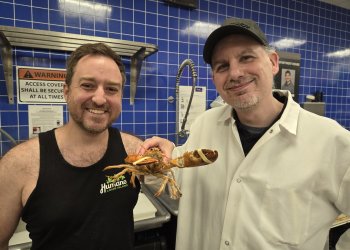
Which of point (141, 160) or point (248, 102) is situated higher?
point (248, 102)

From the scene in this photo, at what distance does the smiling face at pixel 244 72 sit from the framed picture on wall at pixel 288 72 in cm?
166

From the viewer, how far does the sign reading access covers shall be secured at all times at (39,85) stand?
59.4 inches

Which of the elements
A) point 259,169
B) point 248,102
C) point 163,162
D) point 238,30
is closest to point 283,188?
point 259,169

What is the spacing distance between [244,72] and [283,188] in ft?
1.49

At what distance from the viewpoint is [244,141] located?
0.96 m

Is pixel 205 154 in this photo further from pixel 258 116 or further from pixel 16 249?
pixel 16 249

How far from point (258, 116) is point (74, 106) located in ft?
2.50

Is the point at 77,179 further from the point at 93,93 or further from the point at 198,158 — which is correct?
the point at 198,158

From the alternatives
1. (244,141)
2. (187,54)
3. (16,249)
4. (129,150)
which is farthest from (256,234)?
(187,54)

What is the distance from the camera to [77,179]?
35.7 inches

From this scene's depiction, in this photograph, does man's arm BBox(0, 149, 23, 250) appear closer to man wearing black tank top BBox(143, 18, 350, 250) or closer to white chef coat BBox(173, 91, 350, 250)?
man wearing black tank top BBox(143, 18, 350, 250)

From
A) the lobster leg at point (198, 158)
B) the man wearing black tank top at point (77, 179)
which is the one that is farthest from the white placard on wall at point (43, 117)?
the lobster leg at point (198, 158)

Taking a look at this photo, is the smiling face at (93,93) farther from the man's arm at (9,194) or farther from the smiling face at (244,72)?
the smiling face at (244,72)

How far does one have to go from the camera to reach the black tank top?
0.85 m
